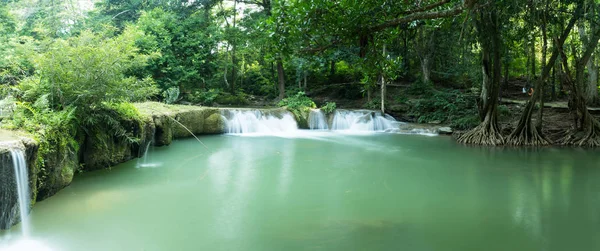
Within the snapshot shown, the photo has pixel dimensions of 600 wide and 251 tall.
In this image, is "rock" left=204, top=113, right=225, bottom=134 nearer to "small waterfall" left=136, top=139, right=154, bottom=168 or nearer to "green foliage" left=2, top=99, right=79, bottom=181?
"small waterfall" left=136, top=139, right=154, bottom=168

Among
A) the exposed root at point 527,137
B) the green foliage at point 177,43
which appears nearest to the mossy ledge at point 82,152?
the green foliage at point 177,43

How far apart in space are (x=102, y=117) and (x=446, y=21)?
6259 millimetres

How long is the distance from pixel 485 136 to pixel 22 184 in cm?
1162

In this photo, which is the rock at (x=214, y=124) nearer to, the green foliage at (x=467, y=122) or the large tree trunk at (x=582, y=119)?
the green foliage at (x=467, y=122)

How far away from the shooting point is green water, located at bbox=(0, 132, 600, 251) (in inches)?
164

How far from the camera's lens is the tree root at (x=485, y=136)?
11898mm

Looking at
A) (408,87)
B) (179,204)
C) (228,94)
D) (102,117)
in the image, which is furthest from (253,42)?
(179,204)

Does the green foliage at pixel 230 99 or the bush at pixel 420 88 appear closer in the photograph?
the bush at pixel 420 88

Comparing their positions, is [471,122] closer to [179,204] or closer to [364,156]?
[364,156]

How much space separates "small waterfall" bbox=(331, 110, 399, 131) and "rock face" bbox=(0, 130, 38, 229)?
13.5 meters

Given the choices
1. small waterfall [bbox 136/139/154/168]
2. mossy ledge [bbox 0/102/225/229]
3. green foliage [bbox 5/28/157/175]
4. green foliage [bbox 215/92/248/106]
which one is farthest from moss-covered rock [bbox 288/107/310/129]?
green foliage [bbox 5/28/157/175]

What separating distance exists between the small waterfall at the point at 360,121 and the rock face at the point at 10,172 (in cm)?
1353

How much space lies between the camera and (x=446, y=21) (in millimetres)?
6605

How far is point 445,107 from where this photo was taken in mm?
17203
